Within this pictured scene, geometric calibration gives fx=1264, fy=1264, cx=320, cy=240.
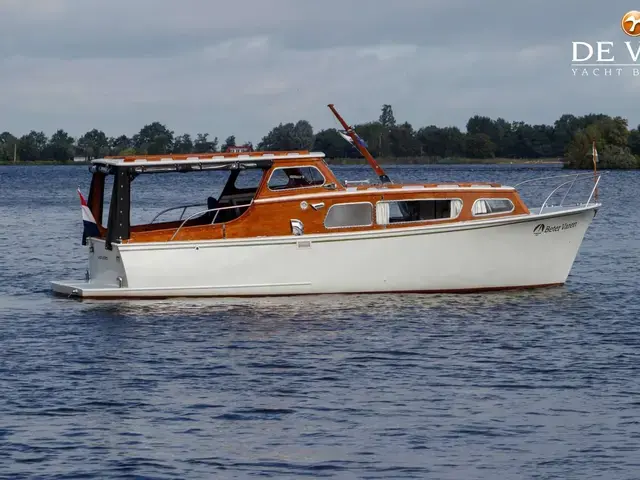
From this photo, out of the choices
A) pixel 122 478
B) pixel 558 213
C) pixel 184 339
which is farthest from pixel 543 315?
pixel 122 478

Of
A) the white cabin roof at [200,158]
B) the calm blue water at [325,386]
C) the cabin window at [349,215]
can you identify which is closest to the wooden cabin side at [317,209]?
the cabin window at [349,215]

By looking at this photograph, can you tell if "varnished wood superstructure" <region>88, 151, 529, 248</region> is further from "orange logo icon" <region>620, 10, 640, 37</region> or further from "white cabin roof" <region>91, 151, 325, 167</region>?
"orange logo icon" <region>620, 10, 640, 37</region>

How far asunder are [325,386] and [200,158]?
919cm

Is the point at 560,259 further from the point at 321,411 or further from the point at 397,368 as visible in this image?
the point at 321,411

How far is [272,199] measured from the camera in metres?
26.9

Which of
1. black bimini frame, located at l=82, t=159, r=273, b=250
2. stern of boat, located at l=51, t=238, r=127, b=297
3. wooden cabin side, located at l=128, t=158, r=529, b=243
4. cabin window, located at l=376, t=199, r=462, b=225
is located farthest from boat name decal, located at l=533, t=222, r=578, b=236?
stern of boat, located at l=51, t=238, r=127, b=297

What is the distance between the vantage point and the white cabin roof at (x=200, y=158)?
26844 mm

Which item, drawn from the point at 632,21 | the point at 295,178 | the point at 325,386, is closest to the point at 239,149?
the point at 295,178

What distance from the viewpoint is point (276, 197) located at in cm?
2694

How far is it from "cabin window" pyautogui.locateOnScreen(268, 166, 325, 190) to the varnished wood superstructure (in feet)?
0.07

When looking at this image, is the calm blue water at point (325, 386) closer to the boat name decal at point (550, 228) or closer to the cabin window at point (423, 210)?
the boat name decal at point (550, 228)

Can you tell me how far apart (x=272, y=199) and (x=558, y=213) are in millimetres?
6340

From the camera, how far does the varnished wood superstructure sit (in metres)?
26.6

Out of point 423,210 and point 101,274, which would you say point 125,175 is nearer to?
point 101,274
